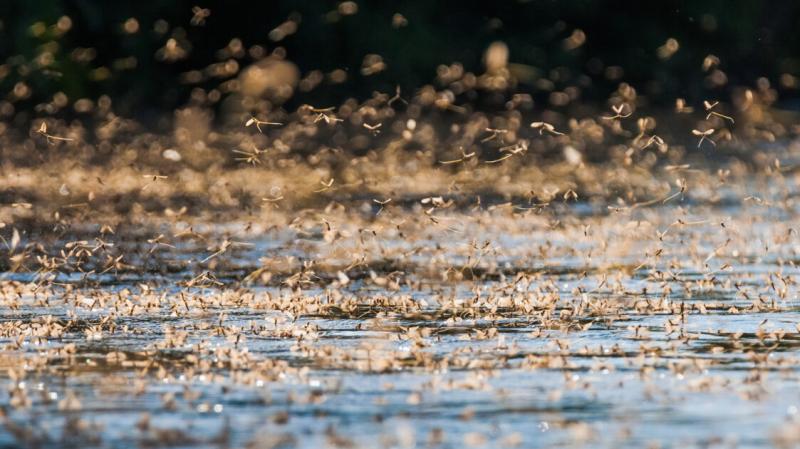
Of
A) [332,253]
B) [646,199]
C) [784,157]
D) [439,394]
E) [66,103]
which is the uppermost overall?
[66,103]

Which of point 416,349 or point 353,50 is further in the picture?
point 353,50

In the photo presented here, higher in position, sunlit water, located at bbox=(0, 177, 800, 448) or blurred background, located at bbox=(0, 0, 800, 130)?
blurred background, located at bbox=(0, 0, 800, 130)

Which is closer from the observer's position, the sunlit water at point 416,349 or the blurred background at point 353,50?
the sunlit water at point 416,349

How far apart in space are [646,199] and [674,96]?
23.7 m

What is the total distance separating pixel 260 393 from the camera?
8492mm

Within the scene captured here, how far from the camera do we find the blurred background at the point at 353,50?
124 ft

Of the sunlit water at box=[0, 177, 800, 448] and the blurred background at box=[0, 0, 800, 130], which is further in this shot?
the blurred background at box=[0, 0, 800, 130]

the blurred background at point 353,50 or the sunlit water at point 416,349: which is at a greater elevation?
the blurred background at point 353,50

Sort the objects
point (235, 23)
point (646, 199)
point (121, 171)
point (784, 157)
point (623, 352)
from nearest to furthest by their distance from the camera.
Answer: point (623, 352)
point (646, 199)
point (121, 171)
point (784, 157)
point (235, 23)

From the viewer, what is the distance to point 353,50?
40438mm

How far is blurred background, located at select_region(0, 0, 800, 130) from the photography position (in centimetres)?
3794

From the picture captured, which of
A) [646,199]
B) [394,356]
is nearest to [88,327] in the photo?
[394,356]

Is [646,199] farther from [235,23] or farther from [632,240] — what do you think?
[235,23]

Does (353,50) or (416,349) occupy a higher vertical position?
(353,50)
